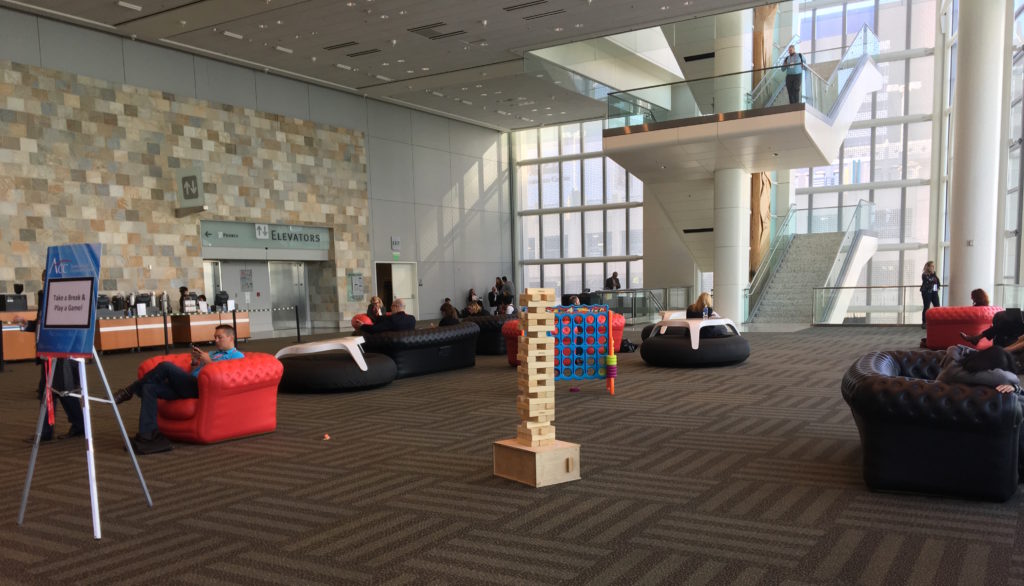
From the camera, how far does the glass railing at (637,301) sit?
17.3m

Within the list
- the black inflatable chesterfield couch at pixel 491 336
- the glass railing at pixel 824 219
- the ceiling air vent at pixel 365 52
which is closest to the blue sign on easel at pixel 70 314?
the black inflatable chesterfield couch at pixel 491 336

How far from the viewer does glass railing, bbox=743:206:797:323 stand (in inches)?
607

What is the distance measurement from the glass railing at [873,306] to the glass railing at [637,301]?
3.86 m

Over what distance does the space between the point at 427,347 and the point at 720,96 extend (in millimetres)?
7677

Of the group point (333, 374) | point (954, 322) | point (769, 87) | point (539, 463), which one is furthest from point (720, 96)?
point (539, 463)

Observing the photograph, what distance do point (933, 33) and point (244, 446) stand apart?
843 inches

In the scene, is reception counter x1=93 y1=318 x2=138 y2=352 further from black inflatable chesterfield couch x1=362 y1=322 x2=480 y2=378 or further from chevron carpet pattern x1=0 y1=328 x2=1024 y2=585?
chevron carpet pattern x1=0 y1=328 x2=1024 y2=585

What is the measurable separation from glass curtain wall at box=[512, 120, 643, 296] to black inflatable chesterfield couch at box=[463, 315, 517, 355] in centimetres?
1298

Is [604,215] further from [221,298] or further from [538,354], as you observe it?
[538,354]

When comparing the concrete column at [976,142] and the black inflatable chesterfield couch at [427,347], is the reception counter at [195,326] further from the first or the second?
the concrete column at [976,142]

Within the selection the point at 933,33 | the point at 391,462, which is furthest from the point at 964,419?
the point at 933,33

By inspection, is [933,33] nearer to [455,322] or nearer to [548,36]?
[548,36]

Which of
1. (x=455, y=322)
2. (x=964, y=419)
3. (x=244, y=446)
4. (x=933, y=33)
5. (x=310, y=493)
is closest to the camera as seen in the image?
(x=964, y=419)

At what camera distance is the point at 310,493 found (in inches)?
154
